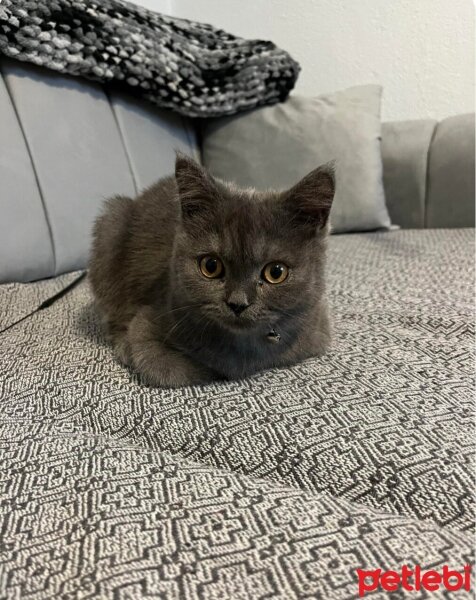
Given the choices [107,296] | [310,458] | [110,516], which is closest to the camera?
[110,516]

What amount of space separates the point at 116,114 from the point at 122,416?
137cm

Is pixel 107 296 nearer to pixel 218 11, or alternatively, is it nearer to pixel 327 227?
pixel 327 227

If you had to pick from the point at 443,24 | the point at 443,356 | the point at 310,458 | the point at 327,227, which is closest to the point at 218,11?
the point at 443,24

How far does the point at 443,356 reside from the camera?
926 millimetres

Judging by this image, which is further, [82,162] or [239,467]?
[82,162]

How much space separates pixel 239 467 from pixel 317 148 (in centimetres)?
160

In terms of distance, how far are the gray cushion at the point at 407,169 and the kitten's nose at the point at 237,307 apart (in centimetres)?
162

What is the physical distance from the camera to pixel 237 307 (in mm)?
793

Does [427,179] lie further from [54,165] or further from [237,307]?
[237,307]

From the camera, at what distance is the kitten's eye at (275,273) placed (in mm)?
827

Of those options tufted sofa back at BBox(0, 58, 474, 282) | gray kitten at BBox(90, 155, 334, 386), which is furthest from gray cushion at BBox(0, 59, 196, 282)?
gray kitten at BBox(90, 155, 334, 386)

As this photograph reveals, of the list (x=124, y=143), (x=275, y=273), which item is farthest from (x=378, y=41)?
(x=275, y=273)

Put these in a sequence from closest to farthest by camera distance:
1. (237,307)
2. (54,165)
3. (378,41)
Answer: (237,307) < (54,165) < (378,41)

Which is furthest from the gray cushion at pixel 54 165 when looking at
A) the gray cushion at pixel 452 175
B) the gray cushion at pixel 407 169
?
the gray cushion at pixel 452 175
